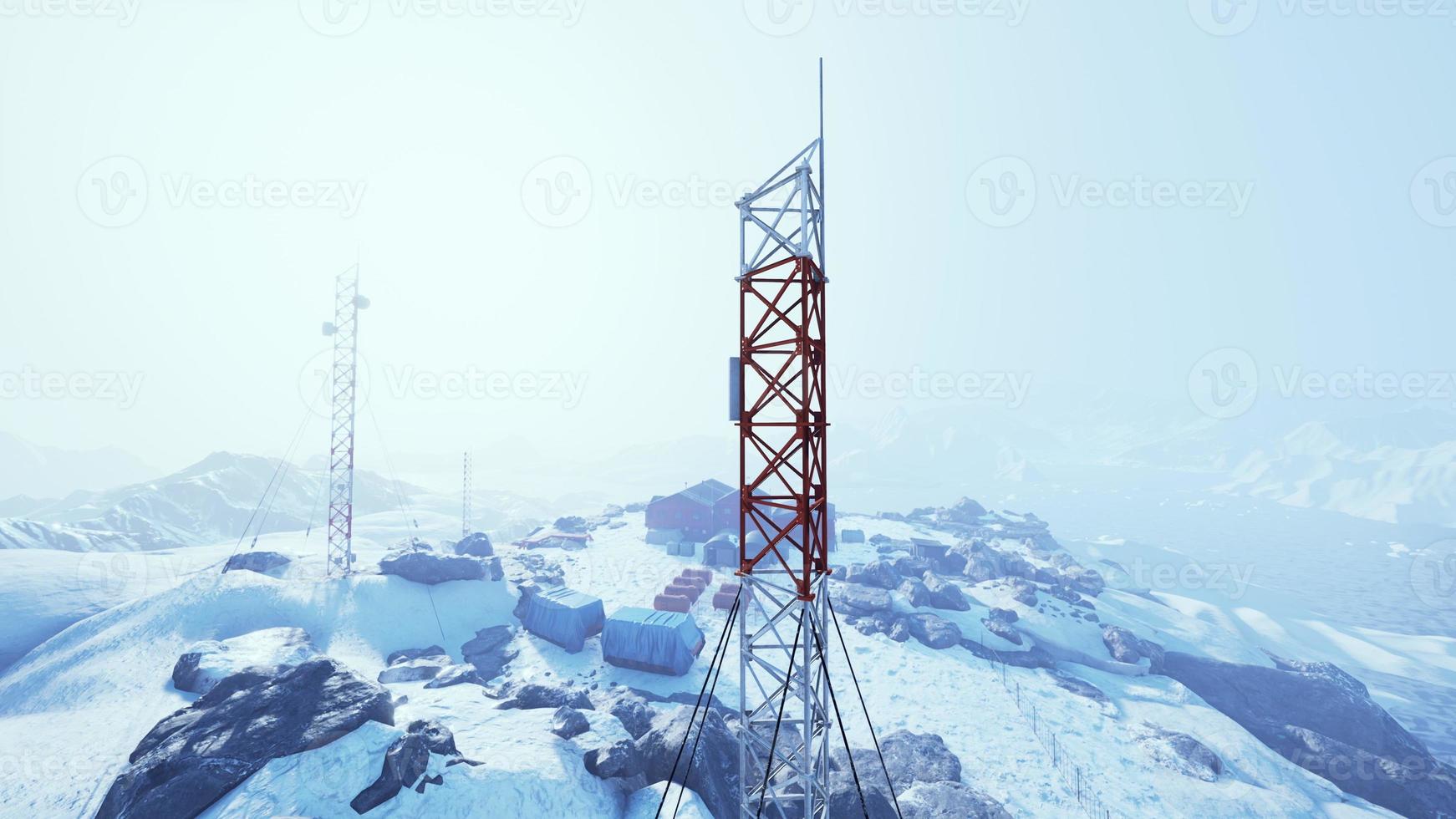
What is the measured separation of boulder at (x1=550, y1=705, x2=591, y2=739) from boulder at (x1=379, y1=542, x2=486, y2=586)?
68.1 feet

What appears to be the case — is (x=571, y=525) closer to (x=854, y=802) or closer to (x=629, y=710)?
(x=629, y=710)

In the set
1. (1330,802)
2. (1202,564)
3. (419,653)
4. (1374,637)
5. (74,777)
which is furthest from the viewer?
(1202,564)

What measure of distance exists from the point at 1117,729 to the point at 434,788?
Answer: 29818 mm

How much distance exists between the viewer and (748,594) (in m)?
11.1

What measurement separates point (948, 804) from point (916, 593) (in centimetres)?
2287

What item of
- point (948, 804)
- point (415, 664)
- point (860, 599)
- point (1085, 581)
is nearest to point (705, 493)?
point (860, 599)

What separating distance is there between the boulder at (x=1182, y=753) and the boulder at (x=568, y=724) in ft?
81.8

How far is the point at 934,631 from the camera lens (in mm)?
34375

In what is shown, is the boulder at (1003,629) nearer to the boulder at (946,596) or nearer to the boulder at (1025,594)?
Answer: the boulder at (946,596)

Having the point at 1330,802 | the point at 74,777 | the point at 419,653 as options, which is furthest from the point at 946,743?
the point at 74,777

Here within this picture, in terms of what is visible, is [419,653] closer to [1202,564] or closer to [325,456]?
[1202,564]

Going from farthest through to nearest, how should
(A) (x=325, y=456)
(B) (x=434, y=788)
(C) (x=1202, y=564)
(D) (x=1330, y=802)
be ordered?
(A) (x=325, y=456) < (C) (x=1202, y=564) < (D) (x=1330, y=802) < (B) (x=434, y=788)

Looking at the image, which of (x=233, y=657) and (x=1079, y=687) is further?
(x=1079, y=687)

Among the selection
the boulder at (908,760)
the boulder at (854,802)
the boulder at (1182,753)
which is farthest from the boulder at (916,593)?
the boulder at (854,802)
